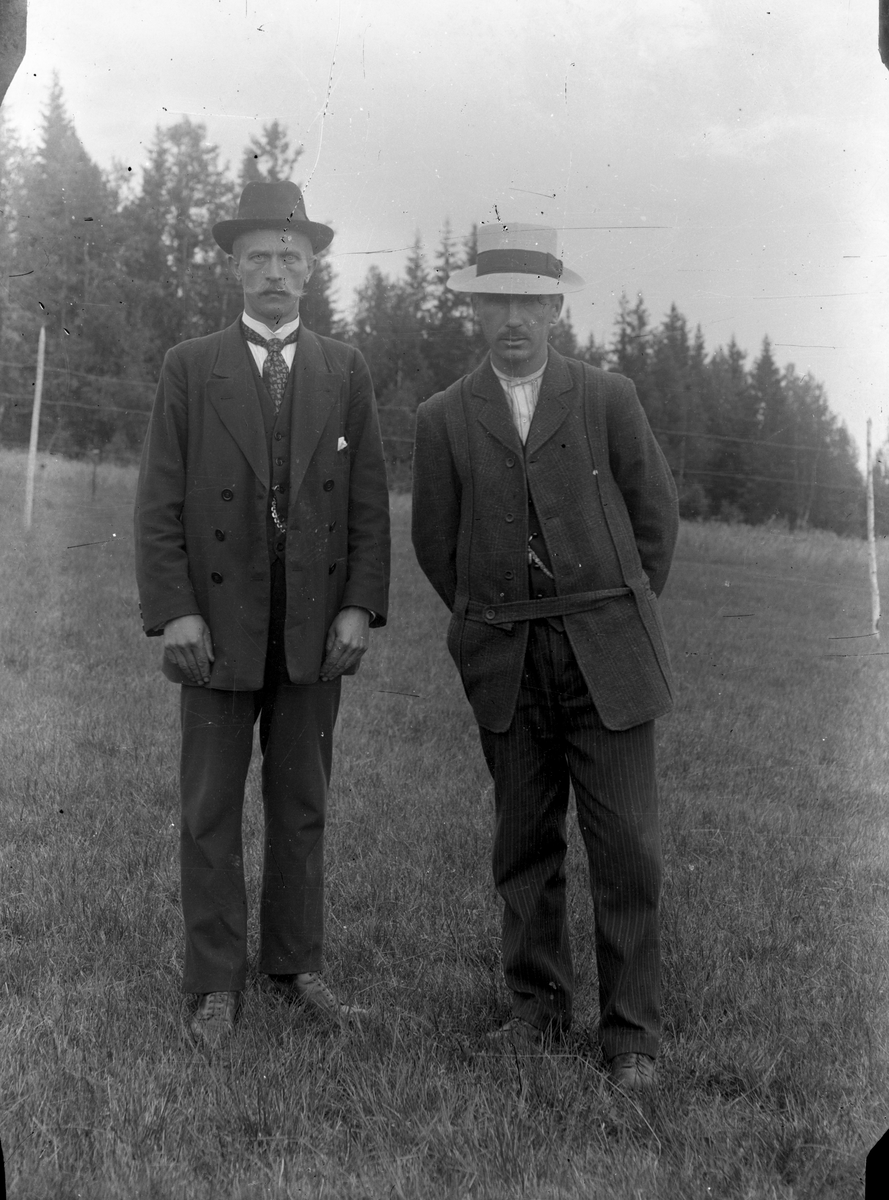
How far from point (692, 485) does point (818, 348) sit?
7544 mm

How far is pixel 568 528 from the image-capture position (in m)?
3.50

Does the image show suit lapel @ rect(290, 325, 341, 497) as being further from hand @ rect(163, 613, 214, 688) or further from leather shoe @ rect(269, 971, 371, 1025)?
leather shoe @ rect(269, 971, 371, 1025)

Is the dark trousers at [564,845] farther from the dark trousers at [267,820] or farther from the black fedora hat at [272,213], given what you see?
the black fedora hat at [272,213]

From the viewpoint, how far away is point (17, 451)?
11117mm

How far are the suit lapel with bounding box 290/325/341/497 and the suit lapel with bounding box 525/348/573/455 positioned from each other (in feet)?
2.23

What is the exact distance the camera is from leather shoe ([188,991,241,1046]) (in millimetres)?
3520

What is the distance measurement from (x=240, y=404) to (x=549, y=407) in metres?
0.98

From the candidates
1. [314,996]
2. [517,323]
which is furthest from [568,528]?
[314,996]

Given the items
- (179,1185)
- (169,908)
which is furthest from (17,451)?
(179,1185)

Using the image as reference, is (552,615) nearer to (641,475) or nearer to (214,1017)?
(641,475)

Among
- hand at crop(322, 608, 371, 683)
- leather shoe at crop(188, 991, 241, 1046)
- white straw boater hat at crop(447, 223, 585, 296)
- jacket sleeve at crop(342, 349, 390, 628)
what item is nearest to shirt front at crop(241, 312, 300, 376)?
jacket sleeve at crop(342, 349, 390, 628)

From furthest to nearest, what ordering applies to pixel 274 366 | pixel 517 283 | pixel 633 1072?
pixel 274 366 → pixel 517 283 → pixel 633 1072

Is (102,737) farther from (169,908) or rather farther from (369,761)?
(169,908)

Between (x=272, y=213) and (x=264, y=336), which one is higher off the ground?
(x=272, y=213)
